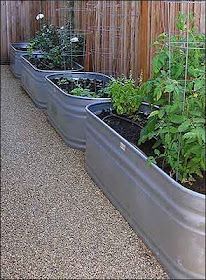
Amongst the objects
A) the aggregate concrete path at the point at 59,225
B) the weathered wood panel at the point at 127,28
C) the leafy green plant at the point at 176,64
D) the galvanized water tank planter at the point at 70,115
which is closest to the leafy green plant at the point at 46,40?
the weathered wood panel at the point at 127,28

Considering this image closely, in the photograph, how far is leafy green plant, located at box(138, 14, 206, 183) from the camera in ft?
7.03

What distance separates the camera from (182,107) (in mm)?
2230

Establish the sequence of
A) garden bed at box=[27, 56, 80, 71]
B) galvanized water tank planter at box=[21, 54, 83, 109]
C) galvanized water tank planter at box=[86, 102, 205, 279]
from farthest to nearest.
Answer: garden bed at box=[27, 56, 80, 71]
galvanized water tank planter at box=[21, 54, 83, 109]
galvanized water tank planter at box=[86, 102, 205, 279]

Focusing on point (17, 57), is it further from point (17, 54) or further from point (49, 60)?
point (49, 60)

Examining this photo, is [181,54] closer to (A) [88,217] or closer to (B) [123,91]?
(B) [123,91]

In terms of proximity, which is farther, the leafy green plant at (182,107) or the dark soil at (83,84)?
the dark soil at (83,84)

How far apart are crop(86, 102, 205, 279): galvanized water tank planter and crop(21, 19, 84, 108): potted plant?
204 centimetres

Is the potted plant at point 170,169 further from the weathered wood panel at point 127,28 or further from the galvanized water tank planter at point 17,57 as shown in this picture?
the galvanized water tank planter at point 17,57

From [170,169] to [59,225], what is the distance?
707mm

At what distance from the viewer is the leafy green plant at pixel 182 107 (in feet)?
7.03

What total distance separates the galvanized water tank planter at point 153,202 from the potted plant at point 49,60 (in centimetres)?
204

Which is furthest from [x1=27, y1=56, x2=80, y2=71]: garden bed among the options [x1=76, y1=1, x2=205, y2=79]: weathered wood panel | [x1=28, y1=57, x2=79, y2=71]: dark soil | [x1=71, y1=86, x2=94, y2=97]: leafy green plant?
[x1=71, y1=86, x2=94, y2=97]: leafy green plant

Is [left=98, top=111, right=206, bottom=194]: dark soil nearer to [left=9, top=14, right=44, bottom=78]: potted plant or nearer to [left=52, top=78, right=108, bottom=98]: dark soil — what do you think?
[left=52, top=78, right=108, bottom=98]: dark soil

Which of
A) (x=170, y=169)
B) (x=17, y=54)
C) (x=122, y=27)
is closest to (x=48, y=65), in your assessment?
(x=17, y=54)
